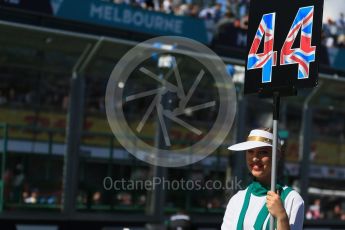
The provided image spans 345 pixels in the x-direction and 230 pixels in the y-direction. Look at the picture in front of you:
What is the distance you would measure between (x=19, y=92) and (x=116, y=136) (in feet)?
9.17

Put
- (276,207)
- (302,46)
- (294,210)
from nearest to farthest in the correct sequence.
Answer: (276,207)
(294,210)
(302,46)

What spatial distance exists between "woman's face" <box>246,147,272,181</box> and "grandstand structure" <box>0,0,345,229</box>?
650cm

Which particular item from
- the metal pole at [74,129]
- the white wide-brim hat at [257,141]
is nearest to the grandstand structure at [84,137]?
the metal pole at [74,129]

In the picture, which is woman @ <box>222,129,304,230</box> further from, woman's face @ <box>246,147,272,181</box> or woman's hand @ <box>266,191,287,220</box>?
woman's hand @ <box>266,191,287,220</box>

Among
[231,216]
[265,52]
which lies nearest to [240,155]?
[265,52]

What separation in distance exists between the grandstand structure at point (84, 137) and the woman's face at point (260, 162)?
6.50 metres

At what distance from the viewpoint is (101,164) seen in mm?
11945

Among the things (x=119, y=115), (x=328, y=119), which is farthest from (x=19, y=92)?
(x=328, y=119)

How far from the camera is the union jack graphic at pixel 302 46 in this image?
439 centimetres

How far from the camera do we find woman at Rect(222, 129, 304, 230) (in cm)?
405

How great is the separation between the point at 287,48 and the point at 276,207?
1141mm

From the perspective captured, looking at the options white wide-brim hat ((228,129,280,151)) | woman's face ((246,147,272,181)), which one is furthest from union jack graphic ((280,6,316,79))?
woman's face ((246,147,272,181))

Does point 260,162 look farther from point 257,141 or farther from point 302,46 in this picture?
point 302,46

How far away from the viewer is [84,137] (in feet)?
38.3
